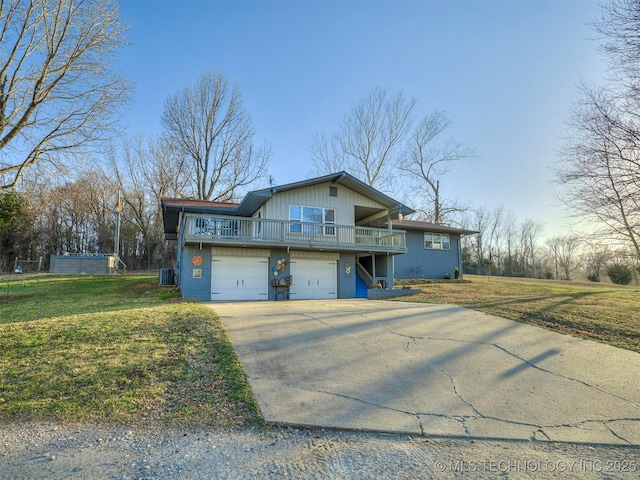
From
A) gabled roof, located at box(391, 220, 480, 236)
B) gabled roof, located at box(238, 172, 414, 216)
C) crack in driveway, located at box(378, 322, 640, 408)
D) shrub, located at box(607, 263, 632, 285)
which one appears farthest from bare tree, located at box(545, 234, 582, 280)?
crack in driveway, located at box(378, 322, 640, 408)

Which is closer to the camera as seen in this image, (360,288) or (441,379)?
(441,379)

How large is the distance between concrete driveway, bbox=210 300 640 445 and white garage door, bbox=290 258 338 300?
722 centimetres

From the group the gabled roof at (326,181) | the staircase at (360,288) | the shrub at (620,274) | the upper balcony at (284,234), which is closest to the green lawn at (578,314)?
the upper balcony at (284,234)

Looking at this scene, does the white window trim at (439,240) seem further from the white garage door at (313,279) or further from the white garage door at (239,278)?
the white garage door at (239,278)

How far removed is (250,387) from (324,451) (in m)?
1.72

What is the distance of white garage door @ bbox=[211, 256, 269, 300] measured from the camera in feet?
48.8

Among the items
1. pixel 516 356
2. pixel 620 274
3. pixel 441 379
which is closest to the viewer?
pixel 441 379

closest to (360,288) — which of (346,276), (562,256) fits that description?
(346,276)

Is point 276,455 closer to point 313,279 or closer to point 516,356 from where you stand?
point 516,356

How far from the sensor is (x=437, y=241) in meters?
24.2

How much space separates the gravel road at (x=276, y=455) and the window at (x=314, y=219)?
1269 centimetres

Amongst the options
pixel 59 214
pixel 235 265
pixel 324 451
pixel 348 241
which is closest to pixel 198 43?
pixel 235 265

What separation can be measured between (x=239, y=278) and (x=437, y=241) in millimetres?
14885

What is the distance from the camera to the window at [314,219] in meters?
16.3
